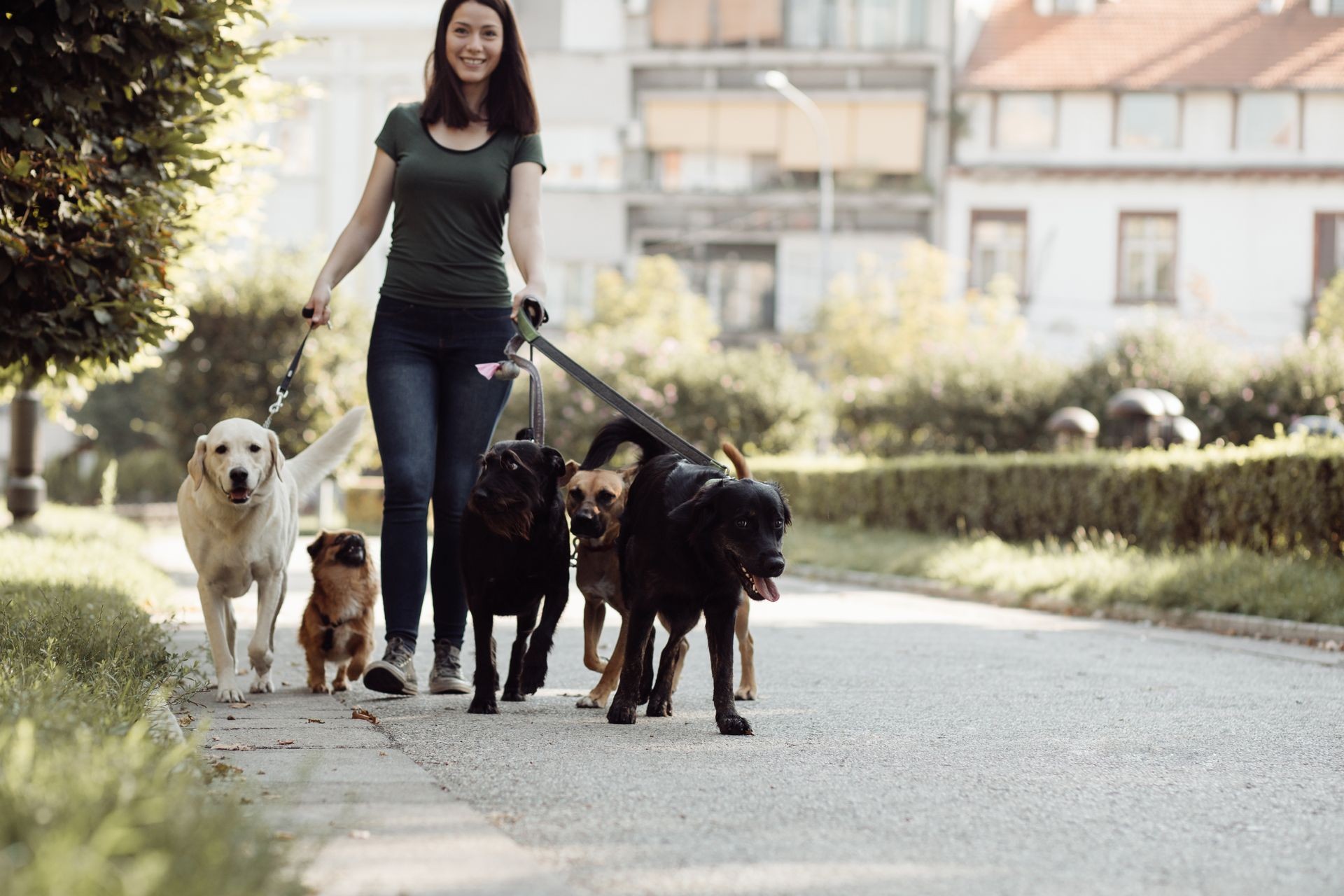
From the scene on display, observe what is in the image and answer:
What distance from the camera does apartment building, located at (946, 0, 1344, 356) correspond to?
44.8 meters

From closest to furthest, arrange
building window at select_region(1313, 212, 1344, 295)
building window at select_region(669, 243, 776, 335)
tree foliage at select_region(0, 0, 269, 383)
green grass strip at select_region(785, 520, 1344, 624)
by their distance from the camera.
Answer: tree foliage at select_region(0, 0, 269, 383), green grass strip at select_region(785, 520, 1344, 624), building window at select_region(1313, 212, 1344, 295), building window at select_region(669, 243, 776, 335)

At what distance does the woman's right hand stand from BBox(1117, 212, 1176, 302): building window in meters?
41.3

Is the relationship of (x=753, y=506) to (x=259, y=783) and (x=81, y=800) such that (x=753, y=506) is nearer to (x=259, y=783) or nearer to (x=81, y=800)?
(x=259, y=783)

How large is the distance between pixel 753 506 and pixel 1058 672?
10.8ft

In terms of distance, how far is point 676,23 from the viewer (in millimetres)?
49562

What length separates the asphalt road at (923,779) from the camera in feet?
12.0

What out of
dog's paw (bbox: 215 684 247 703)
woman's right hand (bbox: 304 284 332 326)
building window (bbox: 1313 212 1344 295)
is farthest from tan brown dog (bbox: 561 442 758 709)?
building window (bbox: 1313 212 1344 295)

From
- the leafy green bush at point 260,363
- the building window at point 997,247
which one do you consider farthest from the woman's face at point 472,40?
the building window at point 997,247

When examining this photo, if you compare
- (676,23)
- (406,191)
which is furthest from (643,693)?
(676,23)

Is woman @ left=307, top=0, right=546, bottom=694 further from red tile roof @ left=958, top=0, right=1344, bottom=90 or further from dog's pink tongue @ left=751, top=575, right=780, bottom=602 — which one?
red tile roof @ left=958, top=0, right=1344, bottom=90

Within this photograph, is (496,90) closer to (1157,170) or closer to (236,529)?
(236,529)

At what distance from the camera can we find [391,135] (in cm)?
668

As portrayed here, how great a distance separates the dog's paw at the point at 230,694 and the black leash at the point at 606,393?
1586mm

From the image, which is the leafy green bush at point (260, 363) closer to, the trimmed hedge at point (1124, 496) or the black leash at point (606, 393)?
the trimmed hedge at point (1124, 496)
